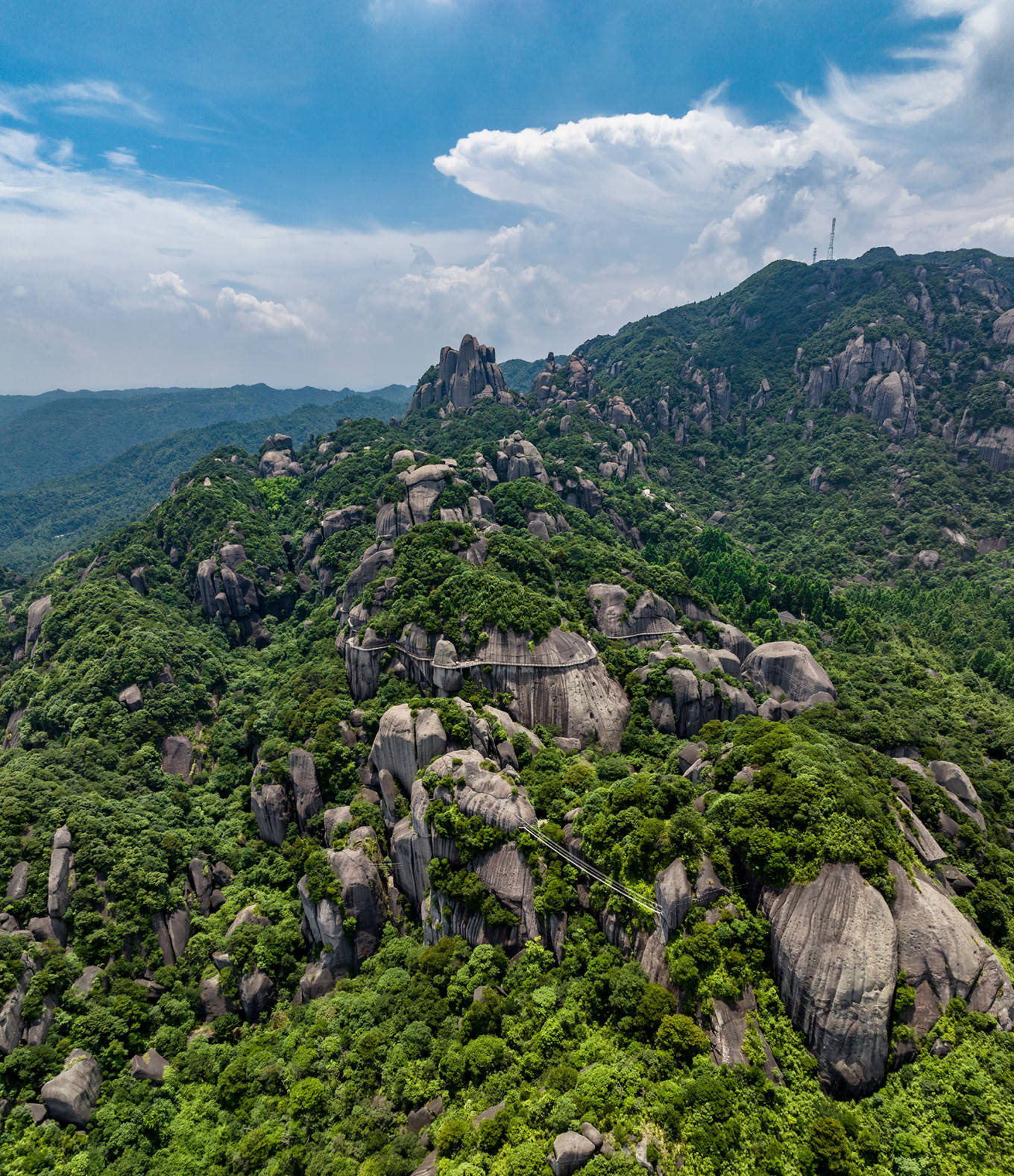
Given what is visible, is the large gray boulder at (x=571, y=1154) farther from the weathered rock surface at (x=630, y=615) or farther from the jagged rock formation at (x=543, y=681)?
the weathered rock surface at (x=630, y=615)

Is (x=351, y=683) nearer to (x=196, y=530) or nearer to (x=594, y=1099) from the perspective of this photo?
(x=594, y=1099)

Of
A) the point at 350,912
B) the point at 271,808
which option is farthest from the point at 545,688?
the point at 271,808

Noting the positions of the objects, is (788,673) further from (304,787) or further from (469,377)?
(469,377)

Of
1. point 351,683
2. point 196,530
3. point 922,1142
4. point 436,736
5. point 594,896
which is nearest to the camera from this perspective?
point 922,1142

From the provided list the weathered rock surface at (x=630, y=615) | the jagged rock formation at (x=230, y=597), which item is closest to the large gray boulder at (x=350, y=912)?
the weathered rock surface at (x=630, y=615)

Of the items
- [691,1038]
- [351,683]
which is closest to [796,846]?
[691,1038]

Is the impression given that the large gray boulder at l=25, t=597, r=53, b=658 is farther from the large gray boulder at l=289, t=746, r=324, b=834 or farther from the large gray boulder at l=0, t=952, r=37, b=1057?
the large gray boulder at l=0, t=952, r=37, b=1057
